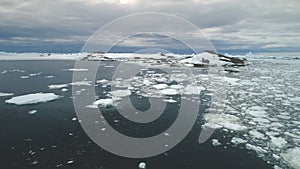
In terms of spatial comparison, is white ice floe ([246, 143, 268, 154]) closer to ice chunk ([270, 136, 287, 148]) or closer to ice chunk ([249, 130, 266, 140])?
ice chunk ([270, 136, 287, 148])

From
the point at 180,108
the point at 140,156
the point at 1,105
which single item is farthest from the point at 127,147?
the point at 1,105

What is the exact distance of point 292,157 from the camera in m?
4.23

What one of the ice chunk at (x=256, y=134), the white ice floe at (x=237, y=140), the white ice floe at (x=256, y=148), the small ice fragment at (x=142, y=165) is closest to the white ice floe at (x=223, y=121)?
the ice chunk at (x=256, y=134)

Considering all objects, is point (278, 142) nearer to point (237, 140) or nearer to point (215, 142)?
point (237, 140)

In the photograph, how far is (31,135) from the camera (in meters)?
5.19

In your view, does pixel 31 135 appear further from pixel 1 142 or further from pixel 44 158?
pixel 44 158

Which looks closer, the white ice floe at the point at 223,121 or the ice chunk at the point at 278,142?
the ice chunk at the point at 278,142

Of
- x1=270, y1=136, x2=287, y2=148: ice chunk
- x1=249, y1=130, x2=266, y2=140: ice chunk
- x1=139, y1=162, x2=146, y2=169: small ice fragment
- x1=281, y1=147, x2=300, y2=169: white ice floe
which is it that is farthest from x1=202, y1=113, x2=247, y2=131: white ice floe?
x1=139, y1=162, x2=146, y2=169: small ice fragment

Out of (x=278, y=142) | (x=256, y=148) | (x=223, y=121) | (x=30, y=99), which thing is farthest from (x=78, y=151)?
(x=30, y=99)

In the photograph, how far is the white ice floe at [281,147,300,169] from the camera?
3.98 meters

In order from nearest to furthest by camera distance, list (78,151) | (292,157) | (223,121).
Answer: (292,157) < (78,151) < (223,121)

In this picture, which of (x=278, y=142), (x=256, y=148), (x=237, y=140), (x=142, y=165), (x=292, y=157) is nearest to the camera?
(x=142, y=165)

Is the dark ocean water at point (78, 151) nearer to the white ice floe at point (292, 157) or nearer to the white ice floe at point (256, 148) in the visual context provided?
the white ice floe at point (256, 148)

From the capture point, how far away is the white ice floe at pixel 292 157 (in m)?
3.98
